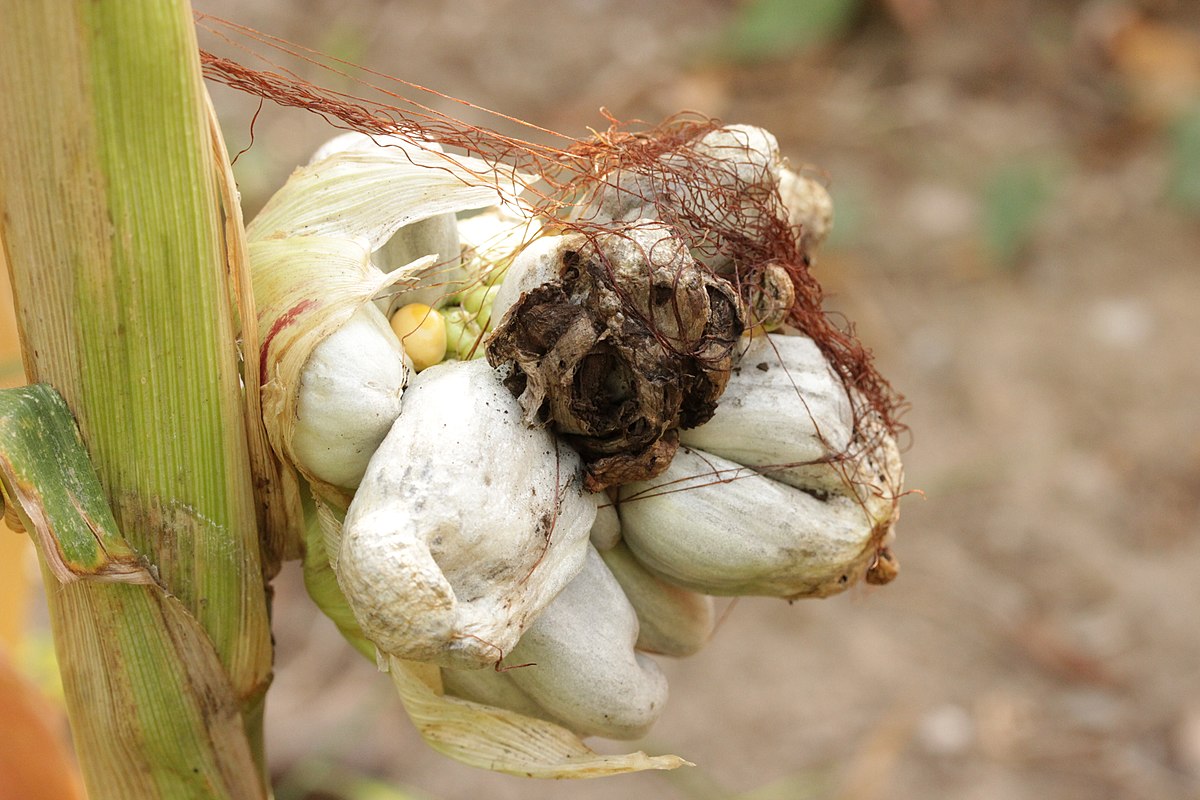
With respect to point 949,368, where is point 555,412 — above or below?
below

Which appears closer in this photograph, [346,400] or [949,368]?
[346,400]

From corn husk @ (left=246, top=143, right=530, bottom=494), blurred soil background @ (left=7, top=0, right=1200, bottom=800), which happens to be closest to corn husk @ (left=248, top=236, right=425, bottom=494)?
corn husk @ (left=246, top=143, right=530, bottom=494)

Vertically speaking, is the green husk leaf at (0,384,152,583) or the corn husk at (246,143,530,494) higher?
the corn husk at (246,143,530,494)

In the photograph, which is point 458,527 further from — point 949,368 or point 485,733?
point 949,368

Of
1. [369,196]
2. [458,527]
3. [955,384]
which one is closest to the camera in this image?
[458,527]

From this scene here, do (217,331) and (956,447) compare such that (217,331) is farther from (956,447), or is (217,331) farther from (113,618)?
(956,447)

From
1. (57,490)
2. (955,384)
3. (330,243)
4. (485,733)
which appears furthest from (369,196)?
(955,384)

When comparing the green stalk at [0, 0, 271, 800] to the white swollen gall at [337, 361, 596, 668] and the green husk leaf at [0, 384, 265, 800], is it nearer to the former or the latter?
the green husk leaf at [0, 384, 265, 800]

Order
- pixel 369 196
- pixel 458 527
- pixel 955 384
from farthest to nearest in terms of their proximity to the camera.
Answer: pixel 955 384
pixel 369 196
pixel 458 527
